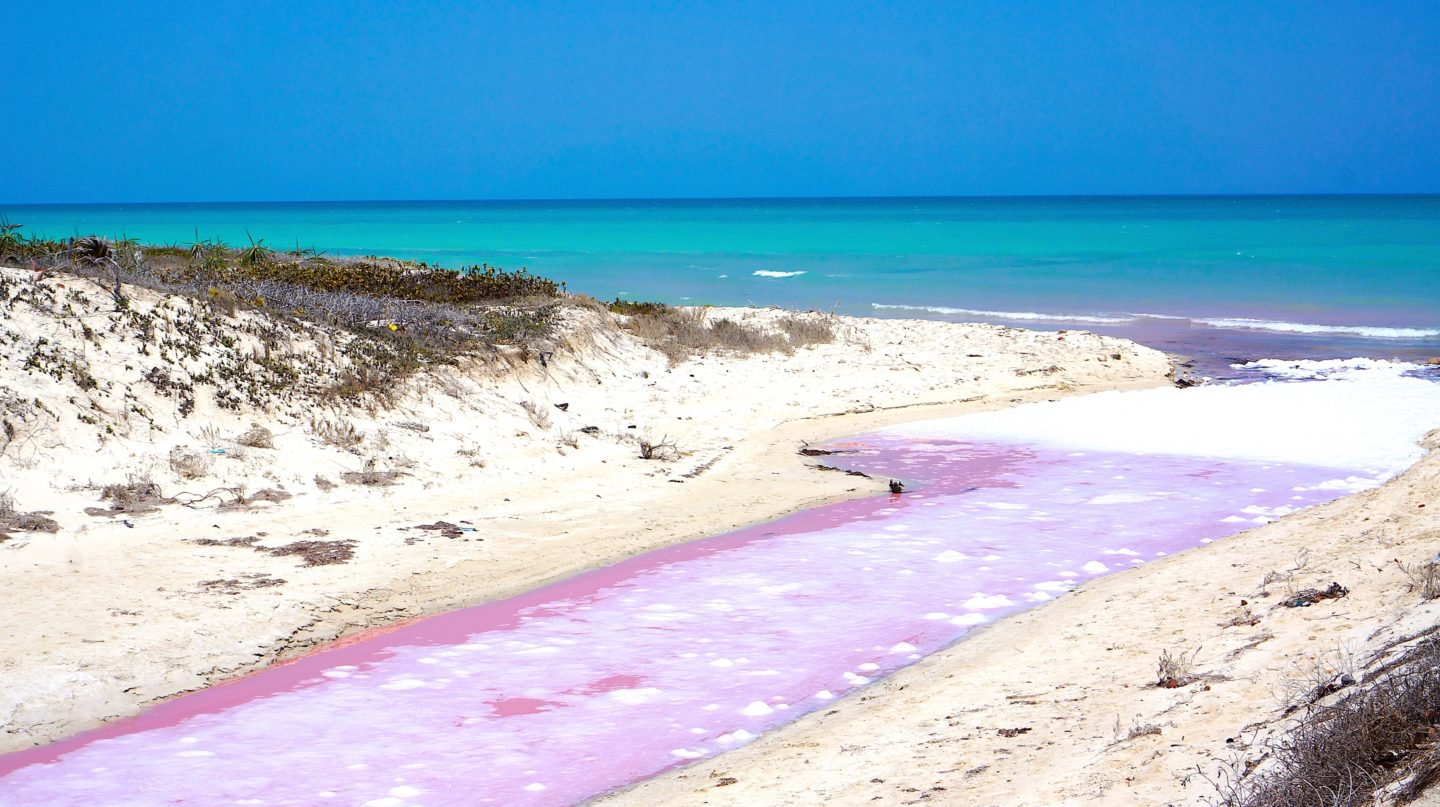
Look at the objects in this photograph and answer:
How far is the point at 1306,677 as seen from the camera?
215 inches

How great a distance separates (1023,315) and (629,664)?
2576 cm

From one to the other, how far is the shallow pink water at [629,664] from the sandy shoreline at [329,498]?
0.45 meters

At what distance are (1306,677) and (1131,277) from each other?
38986mm

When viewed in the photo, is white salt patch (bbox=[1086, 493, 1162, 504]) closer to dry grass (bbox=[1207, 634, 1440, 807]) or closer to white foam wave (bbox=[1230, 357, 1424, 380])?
dry grass (bbox=[1207, 634, 1440, 807])

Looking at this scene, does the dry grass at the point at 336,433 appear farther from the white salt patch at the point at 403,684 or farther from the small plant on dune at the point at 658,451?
the white salt patch at the point at 403,684

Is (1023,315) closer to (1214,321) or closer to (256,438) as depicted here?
(1214,321)

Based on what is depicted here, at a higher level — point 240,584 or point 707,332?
point 707,332

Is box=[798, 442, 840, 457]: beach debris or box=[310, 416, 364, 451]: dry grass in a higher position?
box=[310, 416, 364, 451]: dry grass

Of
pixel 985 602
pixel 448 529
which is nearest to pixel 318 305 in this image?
pixel 448 529

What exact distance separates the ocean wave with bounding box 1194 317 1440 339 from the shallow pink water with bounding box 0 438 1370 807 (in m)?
17.4

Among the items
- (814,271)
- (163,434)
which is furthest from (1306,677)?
(814,271)

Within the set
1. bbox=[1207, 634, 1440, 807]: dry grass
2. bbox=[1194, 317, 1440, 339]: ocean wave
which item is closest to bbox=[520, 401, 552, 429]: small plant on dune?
bbox=[1207, 634, 1440, 807]: dry grass

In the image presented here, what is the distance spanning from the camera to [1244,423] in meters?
15.4

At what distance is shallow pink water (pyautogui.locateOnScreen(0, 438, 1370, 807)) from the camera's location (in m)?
6.05
